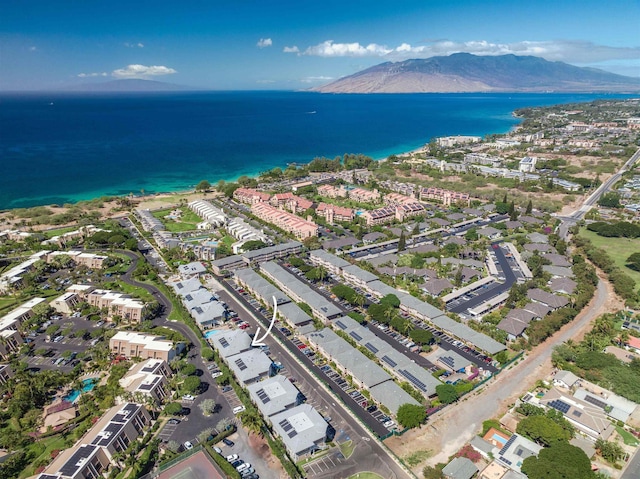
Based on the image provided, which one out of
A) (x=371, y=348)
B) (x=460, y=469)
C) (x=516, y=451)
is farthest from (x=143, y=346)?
(x=516, y=451)

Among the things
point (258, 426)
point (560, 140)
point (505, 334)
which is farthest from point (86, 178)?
point (560, 140)

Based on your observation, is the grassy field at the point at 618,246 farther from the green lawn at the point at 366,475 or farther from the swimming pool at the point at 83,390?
the swimming pool at the point at 83,390

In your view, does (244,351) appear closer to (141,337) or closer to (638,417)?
(141,337)

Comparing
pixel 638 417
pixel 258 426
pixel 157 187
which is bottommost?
pixel 638 417

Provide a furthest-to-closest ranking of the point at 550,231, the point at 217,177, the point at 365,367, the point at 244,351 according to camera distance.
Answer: the point at 217,177 < the point at 550,231 < the point at 244,351 < the point at 365,367

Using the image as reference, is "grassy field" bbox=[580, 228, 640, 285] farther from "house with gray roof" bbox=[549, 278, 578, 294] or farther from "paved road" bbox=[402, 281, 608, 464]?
"paved road" bbox=[402, 281, 608, 464]

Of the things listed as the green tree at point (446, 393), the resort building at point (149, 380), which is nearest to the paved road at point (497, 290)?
the green tree at point (446, 393)

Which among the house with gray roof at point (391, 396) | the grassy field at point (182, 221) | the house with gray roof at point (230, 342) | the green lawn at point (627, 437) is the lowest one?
the green lawn at point (627, 437)
